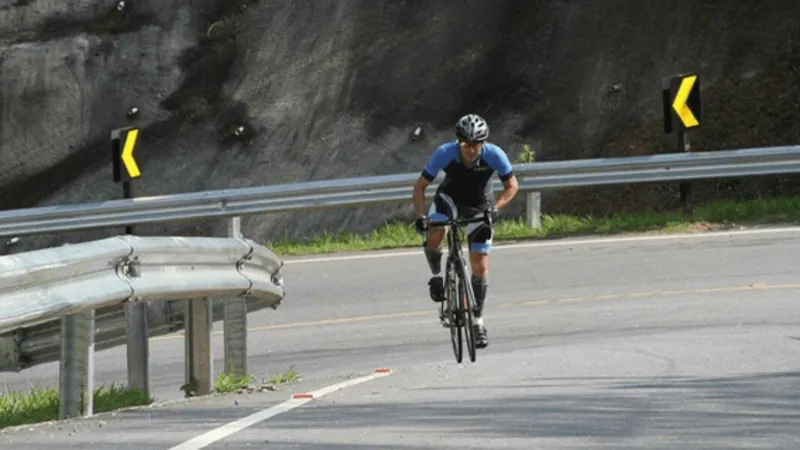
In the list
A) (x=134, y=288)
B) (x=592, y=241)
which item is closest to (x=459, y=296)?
(x=134, y=288)

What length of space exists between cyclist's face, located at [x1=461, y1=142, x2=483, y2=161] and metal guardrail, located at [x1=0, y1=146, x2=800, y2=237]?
814 centimetres

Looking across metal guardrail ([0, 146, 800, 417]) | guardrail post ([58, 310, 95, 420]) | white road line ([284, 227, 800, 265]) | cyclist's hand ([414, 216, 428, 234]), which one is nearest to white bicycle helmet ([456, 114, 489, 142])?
cyclist's hand ([414, 216, 428, 234])

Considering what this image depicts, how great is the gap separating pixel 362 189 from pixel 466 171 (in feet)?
27.6

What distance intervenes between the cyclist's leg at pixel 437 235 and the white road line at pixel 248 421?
1.29 metres

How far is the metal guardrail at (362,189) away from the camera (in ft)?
75.5

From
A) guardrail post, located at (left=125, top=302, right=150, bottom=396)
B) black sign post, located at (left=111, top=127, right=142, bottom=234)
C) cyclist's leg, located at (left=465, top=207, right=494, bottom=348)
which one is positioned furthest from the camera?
black sign post, located at (left=111, top=127, right=142, bottom=234)

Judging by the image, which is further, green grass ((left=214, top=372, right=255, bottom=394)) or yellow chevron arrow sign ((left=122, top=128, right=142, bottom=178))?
yellow chevron arrow sign ((left=122, top=128, right=142, bottom=178))

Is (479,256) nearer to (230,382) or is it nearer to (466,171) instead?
(466,171)

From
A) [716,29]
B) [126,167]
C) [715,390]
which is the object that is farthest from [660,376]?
[716,29]

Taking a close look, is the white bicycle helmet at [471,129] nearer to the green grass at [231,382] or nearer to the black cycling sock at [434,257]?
the black cycling sock at [434,257]

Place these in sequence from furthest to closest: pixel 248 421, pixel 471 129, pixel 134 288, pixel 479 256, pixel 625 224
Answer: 1. pixel 625 224
2. pixel 479 256
3. pixel 471 129
4. pixel 134 288
5. pixel 248 421

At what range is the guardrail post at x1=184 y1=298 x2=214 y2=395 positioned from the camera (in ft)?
43.3

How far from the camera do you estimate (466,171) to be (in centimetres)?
1482

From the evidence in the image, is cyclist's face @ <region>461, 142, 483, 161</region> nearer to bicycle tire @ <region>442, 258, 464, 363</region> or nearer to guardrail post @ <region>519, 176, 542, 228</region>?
A: bicycle tire @ <region>442, 258, 464, 363</region>
